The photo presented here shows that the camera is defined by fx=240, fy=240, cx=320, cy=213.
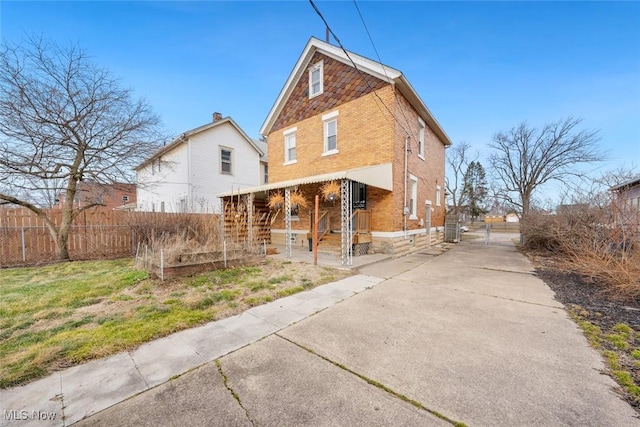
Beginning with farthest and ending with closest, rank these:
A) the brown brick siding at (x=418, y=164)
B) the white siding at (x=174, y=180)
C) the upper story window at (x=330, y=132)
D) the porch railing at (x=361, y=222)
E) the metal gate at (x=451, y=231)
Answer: the metal gate at (x=451, y=231) < the white siding at (x=174, y=180) < the upper story window at (x=330, y=132) < the brown brick siding at (x=418, y=164) < the porch railing at (x=361, y=222)

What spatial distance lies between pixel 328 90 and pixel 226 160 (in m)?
10.1

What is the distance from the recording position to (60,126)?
823cm

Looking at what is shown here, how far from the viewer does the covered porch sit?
7953mm

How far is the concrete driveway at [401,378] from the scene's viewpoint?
2.01 metres

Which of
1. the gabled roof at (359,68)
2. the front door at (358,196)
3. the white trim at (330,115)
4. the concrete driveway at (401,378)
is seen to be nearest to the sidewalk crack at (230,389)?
the concrete driveway at (401,378)

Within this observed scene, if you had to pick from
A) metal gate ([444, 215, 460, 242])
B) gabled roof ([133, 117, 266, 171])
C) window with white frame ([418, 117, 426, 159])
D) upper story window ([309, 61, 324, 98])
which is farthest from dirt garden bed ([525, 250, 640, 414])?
gabled roof ([133, 117, 266, 171])

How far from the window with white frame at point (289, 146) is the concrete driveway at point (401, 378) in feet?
34.0

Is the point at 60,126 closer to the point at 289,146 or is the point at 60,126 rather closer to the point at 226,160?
the point at 289,146

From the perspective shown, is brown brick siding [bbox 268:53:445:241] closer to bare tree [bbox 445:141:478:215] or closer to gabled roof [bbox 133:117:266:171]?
gabled roof [bbox 133:117:266:171]

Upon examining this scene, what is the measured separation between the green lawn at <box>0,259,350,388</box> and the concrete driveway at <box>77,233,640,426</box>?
130cm

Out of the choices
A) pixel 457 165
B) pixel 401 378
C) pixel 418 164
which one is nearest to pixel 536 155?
pixel 457 165

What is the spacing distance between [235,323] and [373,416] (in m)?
2.54

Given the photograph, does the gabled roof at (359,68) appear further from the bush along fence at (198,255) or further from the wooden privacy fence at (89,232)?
the bush along fence at (198,255)

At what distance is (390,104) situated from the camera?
9.69 meters
